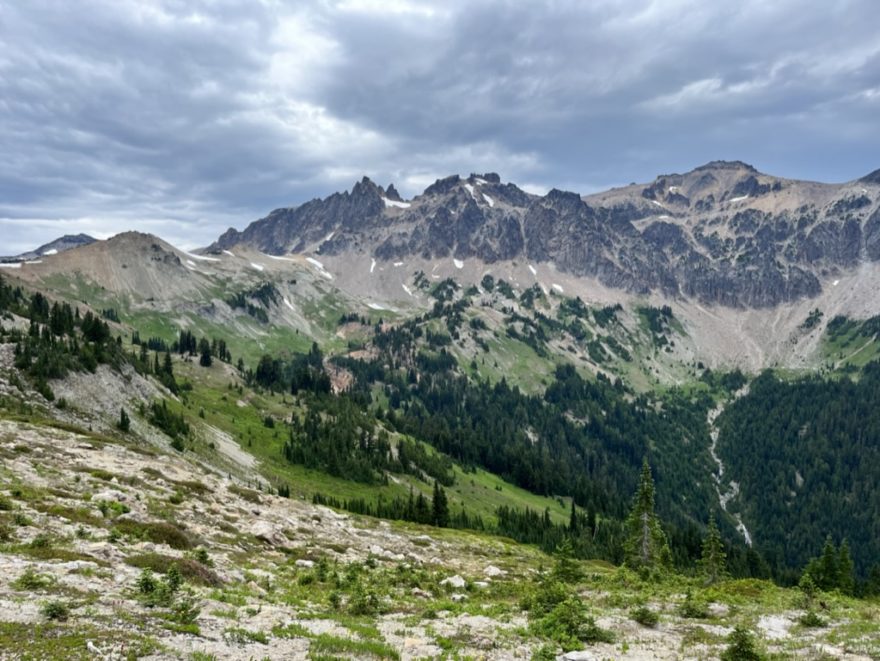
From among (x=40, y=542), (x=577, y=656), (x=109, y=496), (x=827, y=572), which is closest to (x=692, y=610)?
(x=577, y=656)

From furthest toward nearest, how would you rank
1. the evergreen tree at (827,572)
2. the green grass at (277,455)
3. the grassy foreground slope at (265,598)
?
the green grass at (277,455) < the evergreen tree at (827,572) < the grassy foreground slope at (265,598)

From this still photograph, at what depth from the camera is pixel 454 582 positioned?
37.2 metres

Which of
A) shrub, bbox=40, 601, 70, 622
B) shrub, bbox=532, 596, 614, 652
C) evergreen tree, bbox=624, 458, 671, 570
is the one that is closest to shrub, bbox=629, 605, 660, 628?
shrub, bbox=532, 596, 614, 652

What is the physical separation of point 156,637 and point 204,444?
9267cm

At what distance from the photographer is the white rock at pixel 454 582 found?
1428 inches

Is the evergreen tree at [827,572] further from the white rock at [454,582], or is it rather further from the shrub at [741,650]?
the shrub at [741,650]

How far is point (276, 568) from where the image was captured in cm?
3344

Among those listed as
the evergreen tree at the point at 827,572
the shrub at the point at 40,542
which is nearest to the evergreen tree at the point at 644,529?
the evergreen tree at the point at 827,572

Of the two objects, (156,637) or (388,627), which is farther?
(388,627)

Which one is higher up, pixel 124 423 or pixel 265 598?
pixel 265 598

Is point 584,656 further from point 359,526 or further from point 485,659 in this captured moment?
point 359,526

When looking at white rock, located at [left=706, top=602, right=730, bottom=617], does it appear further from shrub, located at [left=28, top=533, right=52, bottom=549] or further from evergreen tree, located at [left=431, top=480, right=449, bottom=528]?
evergreen tree, located at [left=431, top=480, right=449, bottom=528]

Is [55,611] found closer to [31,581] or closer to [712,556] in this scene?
[31,581]

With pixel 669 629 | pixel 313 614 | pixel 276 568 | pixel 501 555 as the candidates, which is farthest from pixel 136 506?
pixel 501 555
